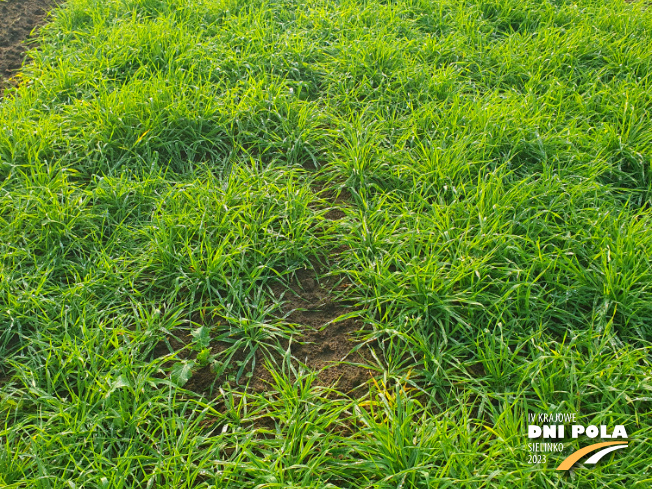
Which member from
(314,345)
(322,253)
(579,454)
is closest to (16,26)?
(322,253)

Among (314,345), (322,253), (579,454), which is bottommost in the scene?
(579,454)

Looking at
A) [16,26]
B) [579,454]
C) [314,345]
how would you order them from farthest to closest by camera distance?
[16,26] < [314,345] < [579,454]

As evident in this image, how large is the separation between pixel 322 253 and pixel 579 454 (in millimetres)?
1385

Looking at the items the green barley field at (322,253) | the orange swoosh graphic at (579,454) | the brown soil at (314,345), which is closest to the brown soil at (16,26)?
the green barley field at (322,253)

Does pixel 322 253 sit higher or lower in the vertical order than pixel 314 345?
higher

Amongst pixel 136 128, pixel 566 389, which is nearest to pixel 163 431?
pixel 566 389

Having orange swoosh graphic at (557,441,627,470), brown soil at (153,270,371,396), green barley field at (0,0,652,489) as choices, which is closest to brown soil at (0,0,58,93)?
green barley field at (0,0,652,489)

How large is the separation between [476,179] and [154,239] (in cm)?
172

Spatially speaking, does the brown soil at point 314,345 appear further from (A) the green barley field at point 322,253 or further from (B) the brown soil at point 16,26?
(B) the brown soil at point 16,26

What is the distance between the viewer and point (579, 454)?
5.78 ft

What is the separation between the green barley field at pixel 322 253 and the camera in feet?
5.91

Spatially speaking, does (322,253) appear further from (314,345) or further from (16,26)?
(16,26)

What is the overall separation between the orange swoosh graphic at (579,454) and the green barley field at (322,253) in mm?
42

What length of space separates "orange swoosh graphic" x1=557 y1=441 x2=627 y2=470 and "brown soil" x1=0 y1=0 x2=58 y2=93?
3.90 metres
